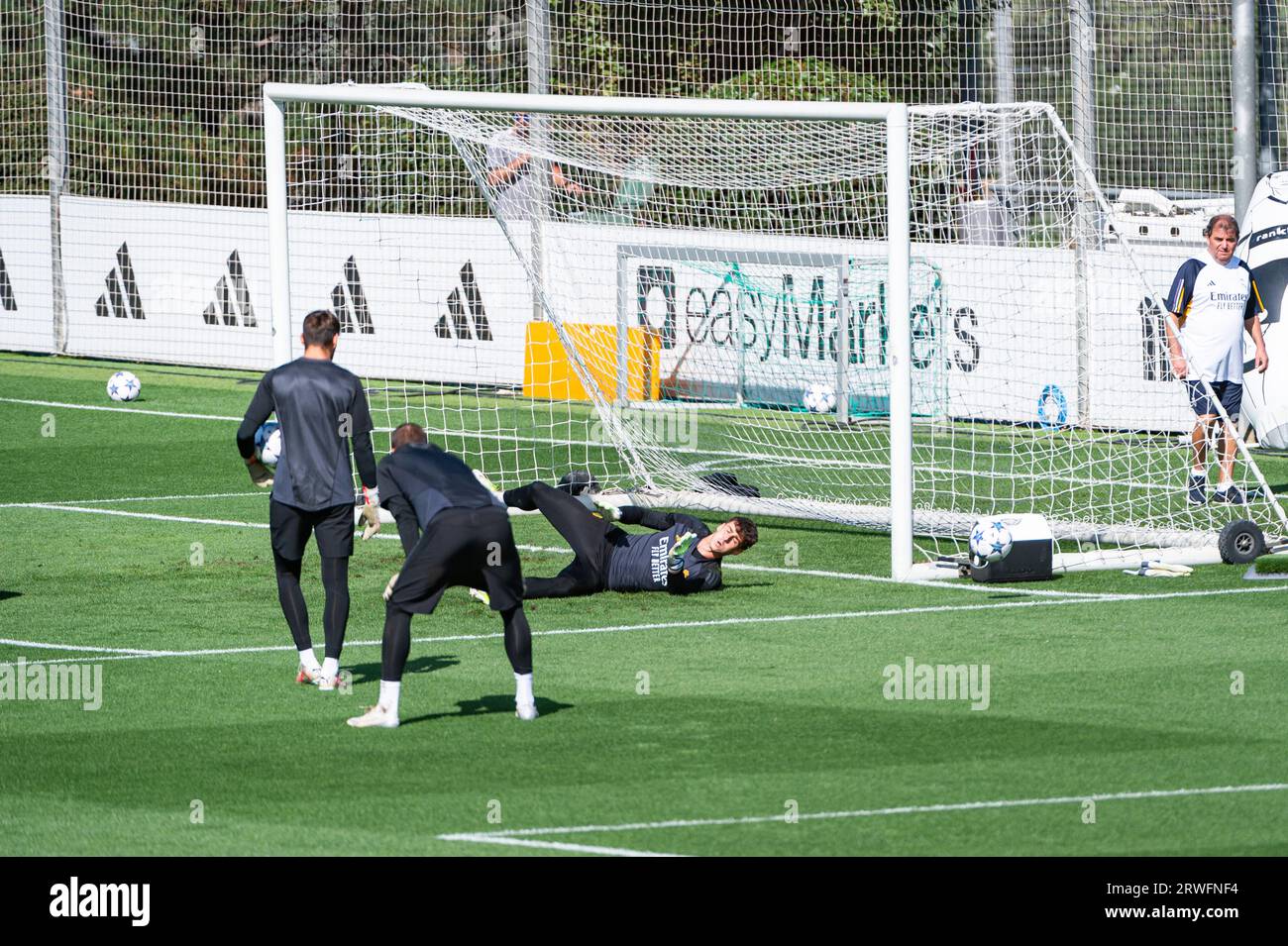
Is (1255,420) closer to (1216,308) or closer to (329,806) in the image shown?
(1216,308)

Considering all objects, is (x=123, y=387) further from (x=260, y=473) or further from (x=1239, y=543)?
(x=1239, y=543)

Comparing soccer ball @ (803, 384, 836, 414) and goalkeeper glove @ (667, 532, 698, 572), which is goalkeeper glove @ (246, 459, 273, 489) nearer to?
goalkeeper glove @ (667, 532, 698, 572)

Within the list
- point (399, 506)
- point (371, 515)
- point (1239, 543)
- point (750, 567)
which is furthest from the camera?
point (750, 567)

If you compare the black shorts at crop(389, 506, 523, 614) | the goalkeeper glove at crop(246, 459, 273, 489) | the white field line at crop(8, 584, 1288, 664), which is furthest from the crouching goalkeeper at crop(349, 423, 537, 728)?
the white field line at crop(8, 584, 1288, 664)

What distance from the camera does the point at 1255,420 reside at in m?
19.0

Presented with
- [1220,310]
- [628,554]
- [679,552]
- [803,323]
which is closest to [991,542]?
[679,552]

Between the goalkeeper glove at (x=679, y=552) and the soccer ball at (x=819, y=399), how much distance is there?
573cm

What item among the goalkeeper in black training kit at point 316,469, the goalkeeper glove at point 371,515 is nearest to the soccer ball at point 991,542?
the goalkeeper glove at point 371,515

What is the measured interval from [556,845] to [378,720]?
2092 mm

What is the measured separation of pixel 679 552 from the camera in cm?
1291

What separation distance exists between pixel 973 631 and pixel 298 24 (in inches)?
869

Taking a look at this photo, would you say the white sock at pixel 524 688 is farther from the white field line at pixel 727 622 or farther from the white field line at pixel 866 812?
the white field line at pixel 727 622

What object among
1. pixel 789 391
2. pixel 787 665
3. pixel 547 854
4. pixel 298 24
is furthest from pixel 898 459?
pixel 298 24

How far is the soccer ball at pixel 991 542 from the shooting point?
43.2 feet
